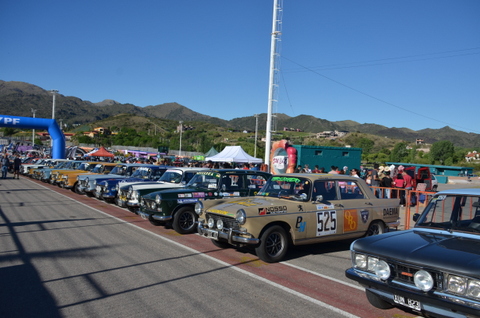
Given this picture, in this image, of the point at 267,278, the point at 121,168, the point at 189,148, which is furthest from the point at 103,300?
the point at 189,148

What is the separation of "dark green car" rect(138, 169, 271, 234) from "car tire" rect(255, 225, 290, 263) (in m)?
3.12

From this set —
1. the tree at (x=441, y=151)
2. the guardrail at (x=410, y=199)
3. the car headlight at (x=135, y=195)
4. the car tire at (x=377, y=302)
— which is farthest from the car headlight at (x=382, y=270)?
the tree at (x=441, y=151)

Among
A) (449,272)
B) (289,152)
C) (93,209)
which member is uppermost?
(289,152)

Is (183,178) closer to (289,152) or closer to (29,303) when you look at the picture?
(29,303)

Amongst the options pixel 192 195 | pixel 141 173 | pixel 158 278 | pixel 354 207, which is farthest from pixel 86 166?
pixel 354 207

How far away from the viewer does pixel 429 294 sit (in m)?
3.87

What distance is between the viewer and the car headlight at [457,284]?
3.68m

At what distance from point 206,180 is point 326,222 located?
4136 millimetres

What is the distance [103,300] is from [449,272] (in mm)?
4154

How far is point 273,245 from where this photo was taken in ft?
23.2

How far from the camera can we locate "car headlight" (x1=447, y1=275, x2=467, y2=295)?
3684mm

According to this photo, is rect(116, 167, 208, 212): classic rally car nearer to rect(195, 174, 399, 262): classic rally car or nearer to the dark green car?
the dark green car

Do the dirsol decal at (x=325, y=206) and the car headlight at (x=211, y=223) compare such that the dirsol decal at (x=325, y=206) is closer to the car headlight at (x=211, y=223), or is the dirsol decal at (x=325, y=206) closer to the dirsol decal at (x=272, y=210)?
the dirsol decal at (x=272, y=210)

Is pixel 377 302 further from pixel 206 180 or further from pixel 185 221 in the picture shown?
pixel 206 180
